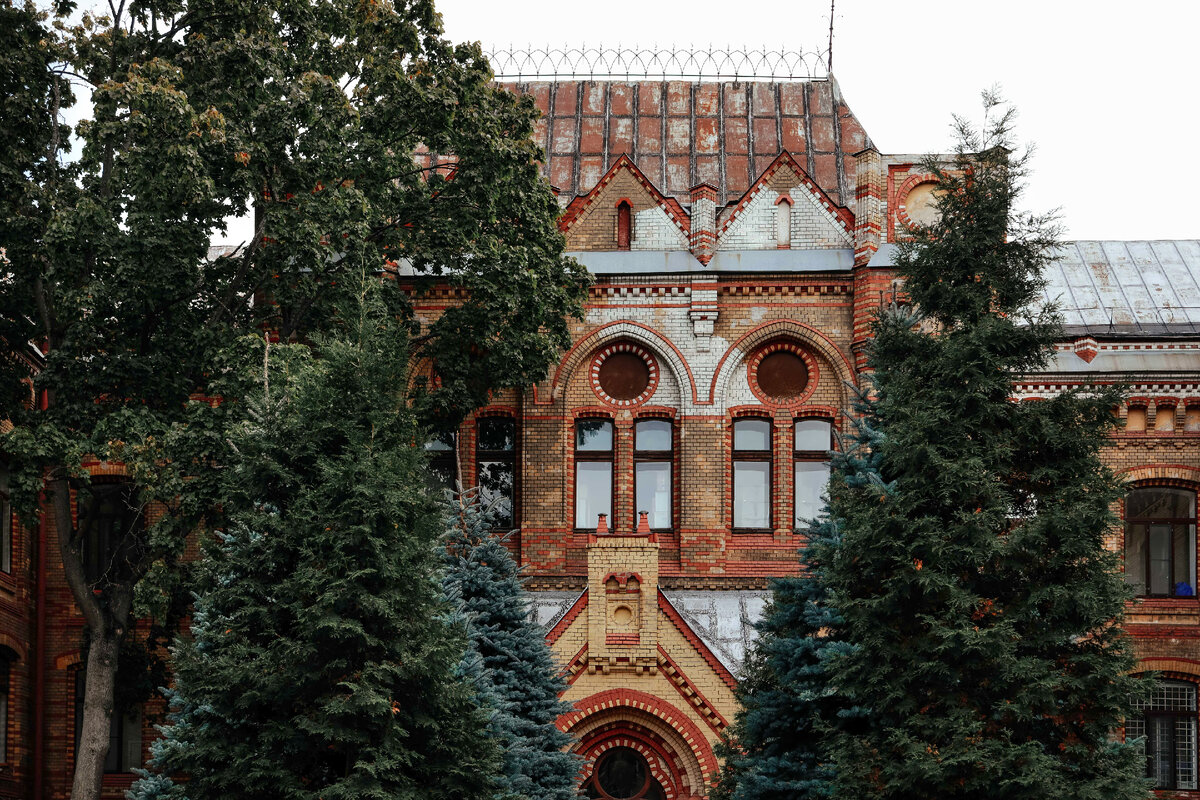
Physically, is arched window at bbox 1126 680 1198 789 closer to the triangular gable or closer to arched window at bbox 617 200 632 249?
the triangular gable

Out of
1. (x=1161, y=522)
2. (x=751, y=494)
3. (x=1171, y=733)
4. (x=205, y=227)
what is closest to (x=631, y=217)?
(x=751, y=494)

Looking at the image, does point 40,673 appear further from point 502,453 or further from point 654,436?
point 654,436

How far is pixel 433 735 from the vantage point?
15.7 meters

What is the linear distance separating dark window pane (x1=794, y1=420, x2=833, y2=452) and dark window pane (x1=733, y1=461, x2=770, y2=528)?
70 centimetres

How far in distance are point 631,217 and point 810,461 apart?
5218 millimetres

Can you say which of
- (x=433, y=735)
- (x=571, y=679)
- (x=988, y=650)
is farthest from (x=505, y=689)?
(x=988, y=650)

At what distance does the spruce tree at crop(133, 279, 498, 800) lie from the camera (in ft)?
49.3

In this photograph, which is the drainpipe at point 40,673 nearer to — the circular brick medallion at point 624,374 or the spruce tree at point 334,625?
the circular brick medallion at point 624,374

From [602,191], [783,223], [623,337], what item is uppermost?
[602,191]

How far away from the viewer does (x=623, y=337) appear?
27.7 metres

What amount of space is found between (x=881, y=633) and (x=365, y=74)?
1228 cm

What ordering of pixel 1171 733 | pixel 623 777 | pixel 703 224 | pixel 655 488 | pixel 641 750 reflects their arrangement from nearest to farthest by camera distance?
pixel 641 750 < pixel 623 777 < pixel 1171 733 < pixel 703 224 < pixel 655 488

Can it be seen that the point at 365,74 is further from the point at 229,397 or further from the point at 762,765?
the point at 762,765

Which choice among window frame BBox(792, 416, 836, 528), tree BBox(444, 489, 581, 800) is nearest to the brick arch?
tree BBox(444, 489, 581, 800)
